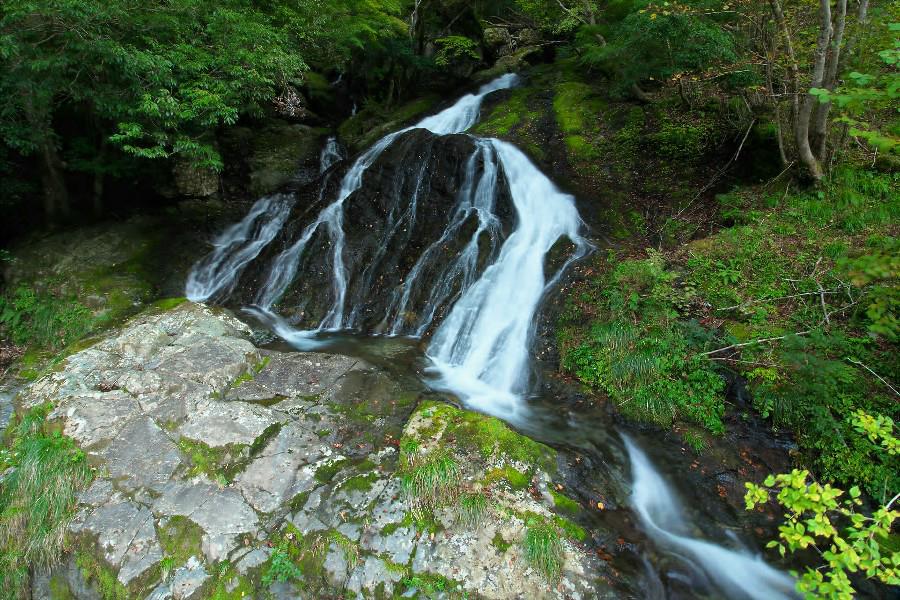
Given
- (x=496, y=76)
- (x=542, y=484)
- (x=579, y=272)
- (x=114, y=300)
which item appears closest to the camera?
(x=542, y=484)

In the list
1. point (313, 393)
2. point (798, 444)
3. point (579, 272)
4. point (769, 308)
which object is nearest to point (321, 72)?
point (579, 272)

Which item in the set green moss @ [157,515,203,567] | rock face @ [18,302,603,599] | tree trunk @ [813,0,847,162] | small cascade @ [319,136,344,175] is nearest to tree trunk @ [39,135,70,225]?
small cascade @ [319,136,344,175]

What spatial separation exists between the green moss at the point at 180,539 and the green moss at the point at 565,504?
3211 mm

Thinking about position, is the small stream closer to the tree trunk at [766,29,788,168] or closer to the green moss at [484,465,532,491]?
the green moss at [484,465,532,491]

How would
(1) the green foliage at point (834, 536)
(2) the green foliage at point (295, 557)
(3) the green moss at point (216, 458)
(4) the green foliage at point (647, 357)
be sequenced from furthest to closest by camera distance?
1. (4) the green foliage at point (647, 357)
2. (3) the green moss at point (216, 458)
3. (2) the green foliage at point (295, 557)
4. (1) the green foliage at point (834, 536)

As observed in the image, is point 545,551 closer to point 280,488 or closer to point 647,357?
point 280,488

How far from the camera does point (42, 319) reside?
8758 millimetres

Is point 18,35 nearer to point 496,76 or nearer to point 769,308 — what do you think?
point 769,308

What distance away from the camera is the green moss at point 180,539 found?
12.4 feet

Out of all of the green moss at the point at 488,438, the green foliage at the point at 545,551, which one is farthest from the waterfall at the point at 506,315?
the green foliage at the point at 545,551

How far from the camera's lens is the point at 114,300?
9258mm

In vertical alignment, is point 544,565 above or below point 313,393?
above

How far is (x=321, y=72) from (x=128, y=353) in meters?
16.4

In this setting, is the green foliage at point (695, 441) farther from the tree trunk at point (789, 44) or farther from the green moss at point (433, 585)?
the tree trunk at point (789, 44)
